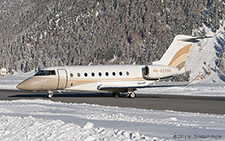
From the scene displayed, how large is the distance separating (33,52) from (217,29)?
245ft

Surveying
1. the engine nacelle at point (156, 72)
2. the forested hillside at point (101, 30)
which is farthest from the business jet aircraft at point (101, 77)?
the forested hillside at point (101, 30)

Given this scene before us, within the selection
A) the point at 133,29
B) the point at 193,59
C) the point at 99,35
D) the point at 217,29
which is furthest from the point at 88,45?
the point at 217,29

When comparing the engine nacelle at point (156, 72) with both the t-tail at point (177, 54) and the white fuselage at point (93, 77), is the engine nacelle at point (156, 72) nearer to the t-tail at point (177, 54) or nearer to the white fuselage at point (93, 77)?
the white fuselage at point (93, 77)

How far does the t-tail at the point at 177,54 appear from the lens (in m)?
29.3

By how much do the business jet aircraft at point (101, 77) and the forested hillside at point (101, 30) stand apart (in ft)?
273

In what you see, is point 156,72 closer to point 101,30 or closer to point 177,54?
point 177,54

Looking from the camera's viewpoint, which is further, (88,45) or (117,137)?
(88,45)

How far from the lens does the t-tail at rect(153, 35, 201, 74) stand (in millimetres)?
29297

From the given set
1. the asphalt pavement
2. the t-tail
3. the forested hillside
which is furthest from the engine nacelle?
the forested hillside

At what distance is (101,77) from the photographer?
26734 millimetres

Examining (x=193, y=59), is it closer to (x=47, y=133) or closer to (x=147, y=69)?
(x=147, y=69)

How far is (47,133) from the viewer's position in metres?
9.41

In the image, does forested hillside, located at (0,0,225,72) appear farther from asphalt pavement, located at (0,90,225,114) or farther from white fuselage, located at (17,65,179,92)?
asphalt pavement, located at (0,90,225,114)

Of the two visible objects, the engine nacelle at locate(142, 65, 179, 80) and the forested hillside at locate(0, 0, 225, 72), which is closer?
the engine nacelle at locate(142, 65, 179, 80)
